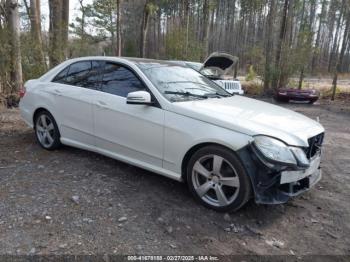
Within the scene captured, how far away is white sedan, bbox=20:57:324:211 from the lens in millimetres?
3213

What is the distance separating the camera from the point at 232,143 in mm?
3258

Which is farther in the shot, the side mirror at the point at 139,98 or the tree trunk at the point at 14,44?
the tree trunk at the point at 14,44

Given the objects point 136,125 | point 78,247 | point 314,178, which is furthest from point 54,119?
point 314,178

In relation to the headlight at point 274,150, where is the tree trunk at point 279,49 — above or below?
above

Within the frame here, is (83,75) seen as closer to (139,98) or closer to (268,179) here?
(139,98)

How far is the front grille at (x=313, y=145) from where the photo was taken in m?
3.47

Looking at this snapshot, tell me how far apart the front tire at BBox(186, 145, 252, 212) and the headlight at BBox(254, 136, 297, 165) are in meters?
0.27

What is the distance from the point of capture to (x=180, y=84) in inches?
169

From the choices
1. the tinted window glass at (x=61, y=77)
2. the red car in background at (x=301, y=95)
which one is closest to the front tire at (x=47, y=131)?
the tinted window glass at (x=61, y=77)

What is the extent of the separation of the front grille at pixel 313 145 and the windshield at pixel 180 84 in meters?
1.40

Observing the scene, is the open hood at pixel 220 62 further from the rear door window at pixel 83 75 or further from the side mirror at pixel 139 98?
the side mirror at pixel 139 98

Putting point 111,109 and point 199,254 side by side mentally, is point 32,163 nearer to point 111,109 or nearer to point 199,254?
point 111,109

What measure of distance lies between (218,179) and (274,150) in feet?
2.19

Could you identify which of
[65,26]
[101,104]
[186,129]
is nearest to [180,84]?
[186,129]
